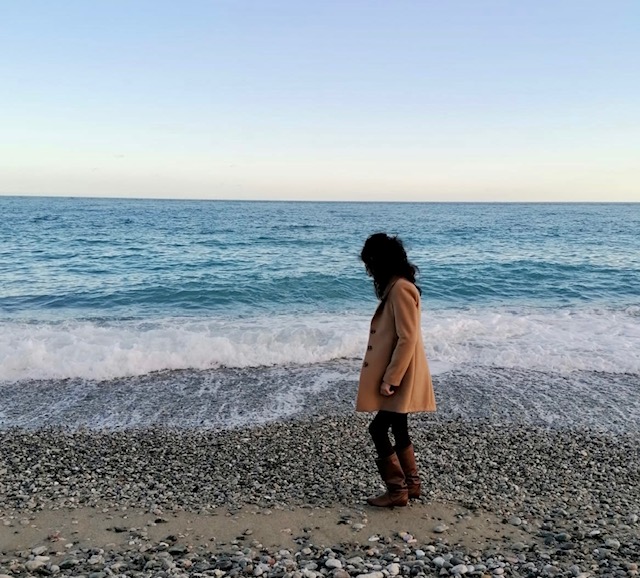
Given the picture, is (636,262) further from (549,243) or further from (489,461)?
(489,461)

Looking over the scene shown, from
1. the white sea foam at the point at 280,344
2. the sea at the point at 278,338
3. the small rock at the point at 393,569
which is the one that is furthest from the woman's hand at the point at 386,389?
the white sea foam at the point at 280,344

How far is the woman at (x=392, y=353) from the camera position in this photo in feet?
13.1

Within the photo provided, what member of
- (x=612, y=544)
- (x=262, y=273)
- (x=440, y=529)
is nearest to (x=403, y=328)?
(x=440, y=529)

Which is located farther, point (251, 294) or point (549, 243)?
point (549, 243)

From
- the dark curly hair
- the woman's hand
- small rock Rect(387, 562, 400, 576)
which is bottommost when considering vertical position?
small rock Rect(387, 562, 400, 576)

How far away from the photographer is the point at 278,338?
36.7 feet

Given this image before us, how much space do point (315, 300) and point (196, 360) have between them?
7.06 metres

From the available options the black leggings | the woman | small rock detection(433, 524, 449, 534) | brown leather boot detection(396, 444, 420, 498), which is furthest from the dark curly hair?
small rock detection(433, 524, 449, 534)

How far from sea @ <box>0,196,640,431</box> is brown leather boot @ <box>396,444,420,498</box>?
8.62 feet

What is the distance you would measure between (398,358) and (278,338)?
7353 mm

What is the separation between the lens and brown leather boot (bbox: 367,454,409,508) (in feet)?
14.2

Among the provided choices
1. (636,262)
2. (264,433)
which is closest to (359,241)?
(636,262)

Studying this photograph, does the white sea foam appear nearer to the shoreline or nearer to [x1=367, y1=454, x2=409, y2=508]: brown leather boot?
the shoreline

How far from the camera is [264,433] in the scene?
6332 millimetres
